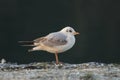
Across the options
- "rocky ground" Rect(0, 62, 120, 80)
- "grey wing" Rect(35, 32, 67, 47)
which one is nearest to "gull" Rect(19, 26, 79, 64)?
→ "grey wing" Rect(35, 32, 67, 47)

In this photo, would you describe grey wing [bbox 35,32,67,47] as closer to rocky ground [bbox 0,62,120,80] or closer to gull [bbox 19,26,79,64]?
gull [bbox 19,26,79,64]

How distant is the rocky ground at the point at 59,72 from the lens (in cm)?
845

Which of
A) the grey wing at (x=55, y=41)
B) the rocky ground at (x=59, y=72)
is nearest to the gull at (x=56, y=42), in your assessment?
the grey wing at (x=55, y=41)

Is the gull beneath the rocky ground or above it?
above

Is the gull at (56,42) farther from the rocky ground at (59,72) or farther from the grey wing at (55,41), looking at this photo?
the rocky ground at (59,72)

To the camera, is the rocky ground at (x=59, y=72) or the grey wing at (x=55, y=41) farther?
the grey wing at (x=55, y=41)

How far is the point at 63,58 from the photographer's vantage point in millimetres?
14547

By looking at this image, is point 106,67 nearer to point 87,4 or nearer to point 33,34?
point 33,34

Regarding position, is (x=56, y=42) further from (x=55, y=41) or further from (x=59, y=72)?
(x=59, y=72)

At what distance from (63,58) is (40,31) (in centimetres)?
161

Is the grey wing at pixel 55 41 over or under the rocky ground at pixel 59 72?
over

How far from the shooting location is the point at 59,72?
886cm

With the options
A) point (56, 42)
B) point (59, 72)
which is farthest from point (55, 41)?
point (59, 72)

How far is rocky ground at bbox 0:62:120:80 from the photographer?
8.45m
